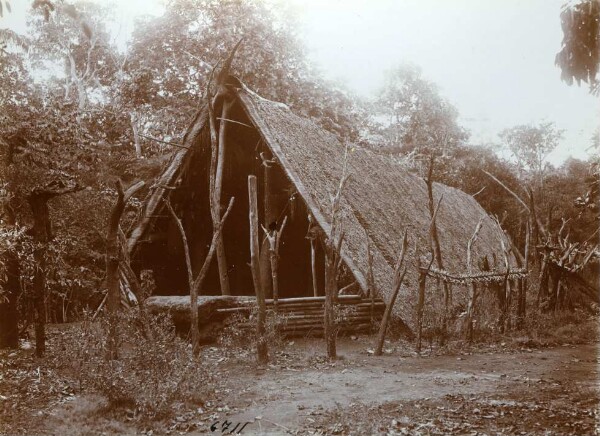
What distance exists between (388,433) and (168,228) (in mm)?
8478

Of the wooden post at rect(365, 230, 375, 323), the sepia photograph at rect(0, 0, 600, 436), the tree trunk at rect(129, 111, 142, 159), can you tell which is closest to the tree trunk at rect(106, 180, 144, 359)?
the sepia photograph at rect(0, 0, 600, 436)

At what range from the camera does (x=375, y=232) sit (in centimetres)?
1237

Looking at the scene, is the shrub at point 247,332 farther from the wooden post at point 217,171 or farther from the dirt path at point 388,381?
the wooden post at point 217,171

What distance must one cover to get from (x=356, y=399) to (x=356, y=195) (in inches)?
293

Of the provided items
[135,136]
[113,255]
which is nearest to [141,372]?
[113,255]

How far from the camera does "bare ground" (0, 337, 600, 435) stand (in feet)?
18.1

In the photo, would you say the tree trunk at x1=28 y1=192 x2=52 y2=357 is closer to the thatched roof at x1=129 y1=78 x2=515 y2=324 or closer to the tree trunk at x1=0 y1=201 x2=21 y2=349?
the tree trunk at x1=0 y1=201 x2=21 y2=349

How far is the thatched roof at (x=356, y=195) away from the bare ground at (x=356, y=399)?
2.21m

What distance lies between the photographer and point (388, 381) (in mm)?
7324

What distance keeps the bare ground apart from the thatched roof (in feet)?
7.25

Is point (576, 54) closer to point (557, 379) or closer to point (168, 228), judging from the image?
point (557, 379)

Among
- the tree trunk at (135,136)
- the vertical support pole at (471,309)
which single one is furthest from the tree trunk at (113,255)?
the tree trunk at (135,136)

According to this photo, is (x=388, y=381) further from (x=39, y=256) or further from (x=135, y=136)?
(x=135, y=136)

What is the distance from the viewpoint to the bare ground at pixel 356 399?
5.53 meters
